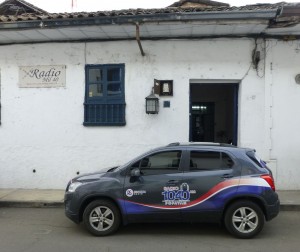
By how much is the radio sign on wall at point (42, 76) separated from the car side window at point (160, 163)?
4.63m

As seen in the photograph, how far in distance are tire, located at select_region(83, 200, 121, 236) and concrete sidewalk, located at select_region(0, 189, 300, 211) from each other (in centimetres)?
242

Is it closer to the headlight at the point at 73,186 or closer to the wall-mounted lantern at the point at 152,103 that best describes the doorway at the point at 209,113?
the wall-mounted lantern at the point at 152,103

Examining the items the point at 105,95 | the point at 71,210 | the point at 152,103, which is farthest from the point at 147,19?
the point at 71,210

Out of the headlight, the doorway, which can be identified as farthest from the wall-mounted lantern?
the doorway

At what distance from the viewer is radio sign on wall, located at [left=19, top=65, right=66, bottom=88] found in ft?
34.2

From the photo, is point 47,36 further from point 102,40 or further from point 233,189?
point 233,189

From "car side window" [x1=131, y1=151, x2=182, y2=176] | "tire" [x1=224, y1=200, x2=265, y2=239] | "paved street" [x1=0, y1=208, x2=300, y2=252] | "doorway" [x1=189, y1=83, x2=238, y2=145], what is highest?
"doorway" [x1=189, y1=83, x2=238, y2=145]

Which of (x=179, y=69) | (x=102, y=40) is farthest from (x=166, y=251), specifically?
(x=102, y=40)

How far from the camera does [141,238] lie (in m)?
6.53

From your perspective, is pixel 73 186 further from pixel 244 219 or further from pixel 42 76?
pixel 42 76

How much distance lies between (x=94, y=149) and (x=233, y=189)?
4898 mm

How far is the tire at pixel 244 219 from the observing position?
6359 mm

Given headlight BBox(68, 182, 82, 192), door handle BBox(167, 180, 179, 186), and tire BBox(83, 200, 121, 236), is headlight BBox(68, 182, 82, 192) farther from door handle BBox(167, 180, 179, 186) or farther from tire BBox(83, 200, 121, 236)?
door handle BBox(167, 180, 179, 186)

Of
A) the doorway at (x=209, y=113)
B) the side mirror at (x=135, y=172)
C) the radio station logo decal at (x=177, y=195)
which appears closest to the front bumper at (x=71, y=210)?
the side mirror at (x=135, y=172)
